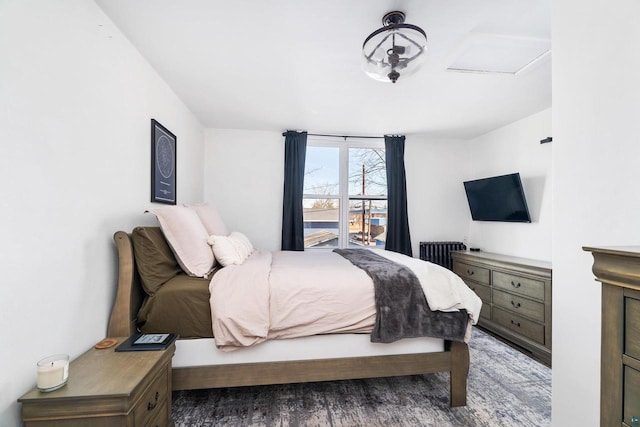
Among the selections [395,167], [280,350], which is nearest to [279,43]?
[280,350]

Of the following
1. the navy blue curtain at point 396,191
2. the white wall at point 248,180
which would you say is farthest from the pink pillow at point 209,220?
the navy blue curtain at point 396,191

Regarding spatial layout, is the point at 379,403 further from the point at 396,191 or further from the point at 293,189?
the point at 396,191

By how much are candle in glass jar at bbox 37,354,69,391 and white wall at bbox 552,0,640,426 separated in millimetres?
2117

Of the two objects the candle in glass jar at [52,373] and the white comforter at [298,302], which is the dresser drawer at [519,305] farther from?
the candle in glass jar at [52,373]

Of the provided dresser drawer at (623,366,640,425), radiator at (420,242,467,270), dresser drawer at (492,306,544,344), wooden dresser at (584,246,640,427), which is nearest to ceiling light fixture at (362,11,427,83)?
wooden dresser at (584,246,640,427)

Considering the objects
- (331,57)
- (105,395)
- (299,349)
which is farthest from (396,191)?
(105,395)

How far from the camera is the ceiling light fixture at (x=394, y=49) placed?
1631 mm

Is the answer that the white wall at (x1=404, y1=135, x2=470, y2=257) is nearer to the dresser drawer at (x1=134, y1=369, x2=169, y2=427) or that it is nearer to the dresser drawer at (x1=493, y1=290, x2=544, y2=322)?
the dresser drawer at (x1=493, y1=290, x2=544, y2=322)

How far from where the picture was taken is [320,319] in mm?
1757

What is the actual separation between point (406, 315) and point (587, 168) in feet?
3.91

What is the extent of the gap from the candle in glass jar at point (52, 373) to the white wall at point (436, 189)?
4.02 meters

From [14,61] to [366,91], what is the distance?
2.36m

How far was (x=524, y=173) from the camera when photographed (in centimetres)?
340

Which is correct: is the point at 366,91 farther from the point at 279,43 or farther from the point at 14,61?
the point at 14,61
